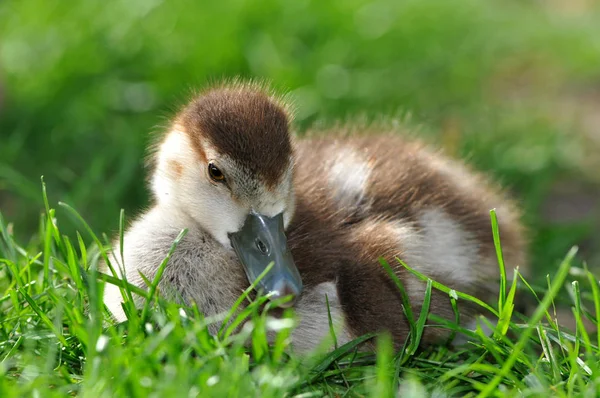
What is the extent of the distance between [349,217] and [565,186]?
6.31ft

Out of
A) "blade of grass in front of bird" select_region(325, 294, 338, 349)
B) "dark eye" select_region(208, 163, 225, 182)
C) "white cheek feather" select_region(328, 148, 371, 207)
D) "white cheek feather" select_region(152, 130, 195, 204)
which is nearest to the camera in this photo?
"blade of grass in front of bird" select_region(325, 294, 338, 349)

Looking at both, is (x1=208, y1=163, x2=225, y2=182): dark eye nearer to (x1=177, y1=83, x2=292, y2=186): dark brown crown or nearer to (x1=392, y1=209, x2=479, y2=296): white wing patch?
(x1=177, y1=83, x2=292, y2=186): dark brown crown

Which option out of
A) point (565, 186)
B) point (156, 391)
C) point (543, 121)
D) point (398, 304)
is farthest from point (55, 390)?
point (543, 121)

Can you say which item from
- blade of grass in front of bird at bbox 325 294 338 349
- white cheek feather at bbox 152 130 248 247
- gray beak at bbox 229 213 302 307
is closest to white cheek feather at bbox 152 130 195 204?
white cheek feather at bbox 152 130 248 247

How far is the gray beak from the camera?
225 cm

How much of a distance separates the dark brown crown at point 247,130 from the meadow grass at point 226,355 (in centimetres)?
40

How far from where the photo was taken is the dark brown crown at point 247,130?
Answer: 7.75 feet

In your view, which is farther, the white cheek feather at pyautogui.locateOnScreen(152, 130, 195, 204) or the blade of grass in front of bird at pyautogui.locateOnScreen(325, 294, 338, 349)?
the white cheek feather at pyautogui.locateOnScreen(152, 130, 195, 204)

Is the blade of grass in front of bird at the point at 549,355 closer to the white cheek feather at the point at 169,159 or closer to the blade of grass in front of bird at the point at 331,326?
the blade of grass in front of bird at the point at 331,326

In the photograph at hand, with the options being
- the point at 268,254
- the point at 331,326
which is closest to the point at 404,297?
the point at 331,326

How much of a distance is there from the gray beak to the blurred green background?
1.02 metres

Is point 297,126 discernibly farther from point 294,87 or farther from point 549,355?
point 549,355

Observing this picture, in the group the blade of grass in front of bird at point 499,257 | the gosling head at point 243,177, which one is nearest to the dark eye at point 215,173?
the gosling head at point 243,177

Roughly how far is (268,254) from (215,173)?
294mm
